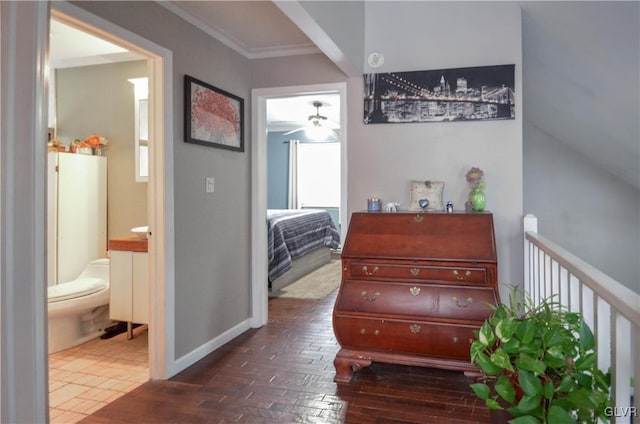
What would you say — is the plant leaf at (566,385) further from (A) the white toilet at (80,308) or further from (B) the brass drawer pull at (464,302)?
(A) the white toilet at (80,308)

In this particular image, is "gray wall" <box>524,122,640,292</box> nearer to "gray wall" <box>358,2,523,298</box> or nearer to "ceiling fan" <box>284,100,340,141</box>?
"gray wall" <box>358,2,523,298</box>

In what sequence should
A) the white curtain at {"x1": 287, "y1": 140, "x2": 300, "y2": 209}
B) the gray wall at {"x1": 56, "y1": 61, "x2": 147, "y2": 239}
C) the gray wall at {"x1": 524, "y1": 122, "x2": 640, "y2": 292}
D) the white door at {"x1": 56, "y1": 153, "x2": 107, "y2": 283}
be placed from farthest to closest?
1. the white curtain at {"x1": 287, "y1": 140, "x2": 300, "y2": 209}
2. the gray wall at {"x1": 524, "y1": 122, "x2": 640, "y2": 292}
3. the gray wall at {"x1": 56, "y1": 61, "x2": 147, "y2": 239}
4. the white door at {"x1": 56, "y1": 153, "x2": 107, "y2": 283}

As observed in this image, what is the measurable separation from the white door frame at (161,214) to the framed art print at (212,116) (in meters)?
0.17

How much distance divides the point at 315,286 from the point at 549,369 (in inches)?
160

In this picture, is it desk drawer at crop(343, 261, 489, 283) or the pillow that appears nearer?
desk drawer at crop(343, 261, 489, 283)

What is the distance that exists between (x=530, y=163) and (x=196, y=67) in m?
3.45

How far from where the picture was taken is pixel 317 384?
255 centimetres

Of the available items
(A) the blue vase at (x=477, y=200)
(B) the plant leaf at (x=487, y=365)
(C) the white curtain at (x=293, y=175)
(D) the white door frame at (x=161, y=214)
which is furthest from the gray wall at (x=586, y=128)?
(C) the white curtain at (x=293, y=175)

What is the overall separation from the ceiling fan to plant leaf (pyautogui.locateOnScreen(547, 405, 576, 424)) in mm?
5336

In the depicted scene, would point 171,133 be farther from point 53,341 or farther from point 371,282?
point 53,341

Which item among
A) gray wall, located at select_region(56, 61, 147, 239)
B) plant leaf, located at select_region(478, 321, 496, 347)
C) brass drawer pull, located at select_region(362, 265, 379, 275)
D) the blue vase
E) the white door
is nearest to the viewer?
plant leaf, located at select_region(478, 321, 496, 347)

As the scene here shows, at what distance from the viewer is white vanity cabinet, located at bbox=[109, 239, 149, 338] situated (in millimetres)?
3143

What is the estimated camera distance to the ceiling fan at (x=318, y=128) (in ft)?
20.5

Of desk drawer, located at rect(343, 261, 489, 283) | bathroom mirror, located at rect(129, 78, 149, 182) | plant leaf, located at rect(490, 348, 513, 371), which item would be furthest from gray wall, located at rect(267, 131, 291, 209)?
plant leaf, located at rect(490, 348, 513, 371)
